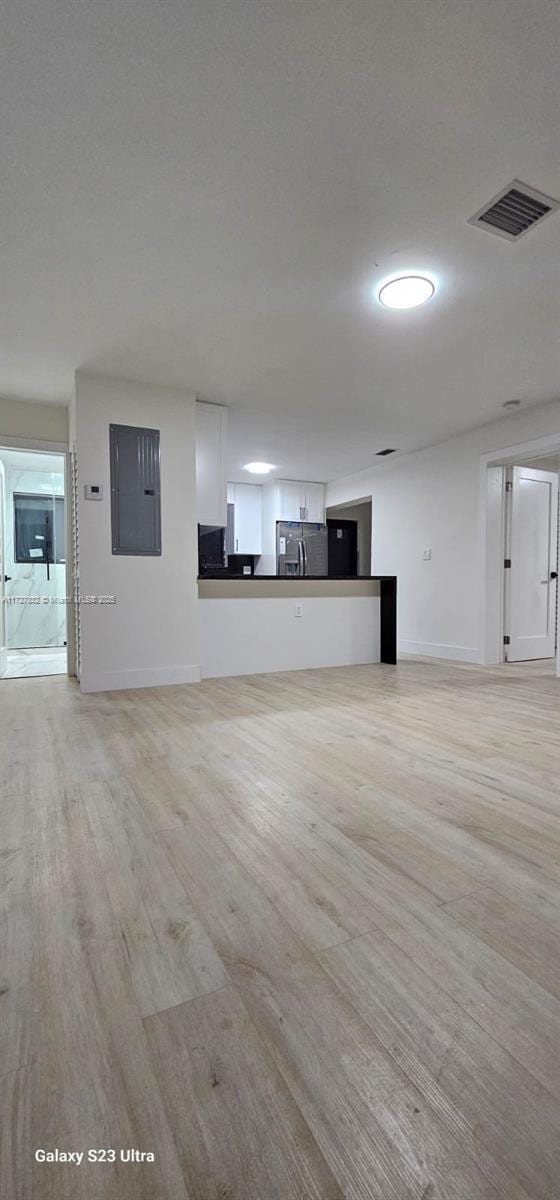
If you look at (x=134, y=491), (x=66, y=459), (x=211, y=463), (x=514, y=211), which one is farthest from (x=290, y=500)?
(x=514, y=211)

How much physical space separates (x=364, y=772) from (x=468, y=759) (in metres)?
0.53

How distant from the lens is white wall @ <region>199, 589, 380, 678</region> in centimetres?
457

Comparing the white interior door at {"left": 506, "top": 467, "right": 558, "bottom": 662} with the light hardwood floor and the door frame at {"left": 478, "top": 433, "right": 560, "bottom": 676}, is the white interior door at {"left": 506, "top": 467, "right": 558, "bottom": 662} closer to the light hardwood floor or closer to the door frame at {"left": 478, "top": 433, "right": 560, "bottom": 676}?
the door frame at {"left": 478, "top": 433, "right": 560, "bottom": 676}

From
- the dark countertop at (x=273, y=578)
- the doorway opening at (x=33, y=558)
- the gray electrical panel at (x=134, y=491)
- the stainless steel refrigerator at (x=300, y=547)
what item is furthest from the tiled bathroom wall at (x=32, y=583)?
the stainless steel refrigerator at (x=300, y=547)

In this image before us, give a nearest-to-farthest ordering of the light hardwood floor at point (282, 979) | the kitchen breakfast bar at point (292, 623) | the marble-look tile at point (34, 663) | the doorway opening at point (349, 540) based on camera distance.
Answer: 1. the light hardwood floor at point (282, 979)
2. the kitchen breakfast bar at point (292, 623)
3. the marble-look tile at point (34, 663)
4. the doorway opening at point (349, 540)

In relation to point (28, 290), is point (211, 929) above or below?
below

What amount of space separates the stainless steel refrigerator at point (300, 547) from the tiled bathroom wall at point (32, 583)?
311 centimetres

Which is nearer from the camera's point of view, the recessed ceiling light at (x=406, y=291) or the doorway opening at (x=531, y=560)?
the recessed ceiling light at (x=406, y=291)

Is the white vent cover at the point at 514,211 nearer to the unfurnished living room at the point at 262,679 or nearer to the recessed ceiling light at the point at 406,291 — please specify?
the unfurnished living room at the point at 262,679

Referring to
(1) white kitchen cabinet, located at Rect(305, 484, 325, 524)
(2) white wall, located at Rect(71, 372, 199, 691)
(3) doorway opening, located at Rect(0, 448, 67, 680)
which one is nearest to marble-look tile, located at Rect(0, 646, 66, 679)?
(3) doorway opening, located at Rect(0, 448, 67, 680)

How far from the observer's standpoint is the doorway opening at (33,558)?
21.0 feet

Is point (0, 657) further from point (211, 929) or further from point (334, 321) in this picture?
point (211, 929)

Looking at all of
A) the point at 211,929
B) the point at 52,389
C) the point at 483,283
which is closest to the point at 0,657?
the point at 52,389

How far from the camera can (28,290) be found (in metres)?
2.78
